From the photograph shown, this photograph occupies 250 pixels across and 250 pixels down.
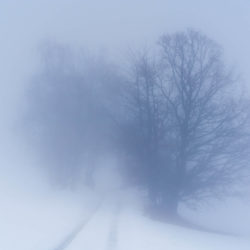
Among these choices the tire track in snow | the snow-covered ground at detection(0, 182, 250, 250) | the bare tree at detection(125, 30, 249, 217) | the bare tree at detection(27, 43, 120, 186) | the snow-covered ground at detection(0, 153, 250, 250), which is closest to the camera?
the tire track in snow

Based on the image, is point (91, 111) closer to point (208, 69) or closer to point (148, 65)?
point (148, 65)

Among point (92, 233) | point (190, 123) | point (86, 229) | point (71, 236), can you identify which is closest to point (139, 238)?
point (92, 233)

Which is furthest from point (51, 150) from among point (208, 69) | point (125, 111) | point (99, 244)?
point (99, 244)

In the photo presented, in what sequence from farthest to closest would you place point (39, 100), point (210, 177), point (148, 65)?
point (39, 100) → point (148, 65) → point (210, 177)

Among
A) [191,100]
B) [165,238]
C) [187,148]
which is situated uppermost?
[191,100]

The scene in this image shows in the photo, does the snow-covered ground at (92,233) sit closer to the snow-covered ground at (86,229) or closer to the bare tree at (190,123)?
the snow-covered ground at (86,229)

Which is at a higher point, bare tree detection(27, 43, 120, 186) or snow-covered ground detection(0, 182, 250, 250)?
bare tree detection(27, 43, 120, 186)

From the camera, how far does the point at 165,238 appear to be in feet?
51.7

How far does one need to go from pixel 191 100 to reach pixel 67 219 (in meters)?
8.60

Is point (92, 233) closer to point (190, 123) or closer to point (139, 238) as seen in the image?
point (139, 238)

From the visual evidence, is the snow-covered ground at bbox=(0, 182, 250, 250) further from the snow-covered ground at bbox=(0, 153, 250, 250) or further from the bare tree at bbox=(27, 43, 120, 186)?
the bare tree at bbox=(27, 43, 120, 186)

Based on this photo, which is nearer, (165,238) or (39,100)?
(165,238)

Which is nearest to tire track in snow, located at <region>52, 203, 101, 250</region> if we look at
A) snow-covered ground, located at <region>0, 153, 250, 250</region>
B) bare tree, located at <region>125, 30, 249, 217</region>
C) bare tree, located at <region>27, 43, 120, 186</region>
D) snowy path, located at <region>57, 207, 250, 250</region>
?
snow-covered ground, located at <region>0, 153, 250, 250</region>

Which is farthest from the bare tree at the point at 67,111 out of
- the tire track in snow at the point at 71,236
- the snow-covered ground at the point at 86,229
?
the tire track in snow at the point at 71,236
